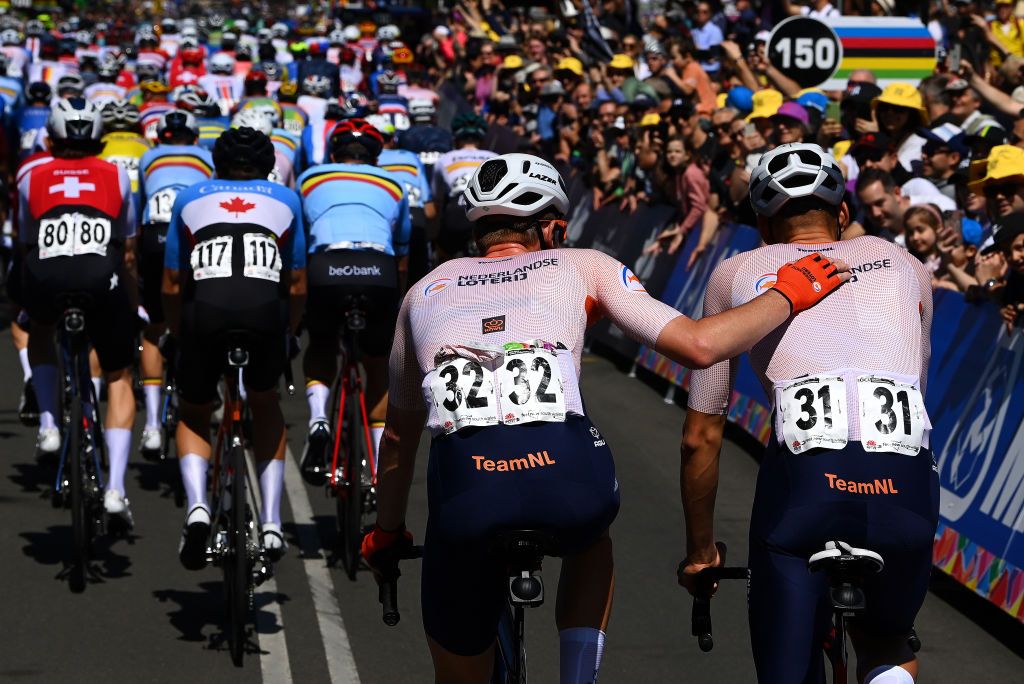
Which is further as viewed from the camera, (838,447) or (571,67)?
(571,67)

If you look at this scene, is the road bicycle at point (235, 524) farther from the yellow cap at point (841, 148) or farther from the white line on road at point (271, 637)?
the yellow cap at point (841, 148)

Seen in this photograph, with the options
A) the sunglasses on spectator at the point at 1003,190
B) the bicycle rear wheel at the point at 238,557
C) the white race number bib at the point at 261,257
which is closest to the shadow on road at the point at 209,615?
the bicycle rear wheel at the point at 238,557

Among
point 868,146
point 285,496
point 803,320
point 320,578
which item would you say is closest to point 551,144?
point 868,146

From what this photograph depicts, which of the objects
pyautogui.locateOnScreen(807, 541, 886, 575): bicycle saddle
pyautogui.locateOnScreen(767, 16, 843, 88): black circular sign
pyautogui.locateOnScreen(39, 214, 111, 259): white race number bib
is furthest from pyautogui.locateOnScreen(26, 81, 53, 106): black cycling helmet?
pyautogui.locateOnScreen(807, 541, 886, 575): bicycle saddle

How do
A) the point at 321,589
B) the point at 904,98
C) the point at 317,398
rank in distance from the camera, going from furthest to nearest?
1. the point at 904,98
2. the point at 317,398
3. the point at 321,589

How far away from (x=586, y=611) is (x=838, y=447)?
33.6 inches

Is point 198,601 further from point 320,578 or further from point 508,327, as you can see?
point 508,327

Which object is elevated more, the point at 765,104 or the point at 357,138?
the point at 357,138

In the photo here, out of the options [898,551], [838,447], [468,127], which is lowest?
[468,127]

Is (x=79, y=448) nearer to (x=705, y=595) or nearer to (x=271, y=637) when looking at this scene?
(x=271, y=637)

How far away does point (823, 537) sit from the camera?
15.6 ft

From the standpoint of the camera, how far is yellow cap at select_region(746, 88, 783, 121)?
1399cm

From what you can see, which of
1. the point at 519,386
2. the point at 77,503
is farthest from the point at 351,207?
the point at 519,386

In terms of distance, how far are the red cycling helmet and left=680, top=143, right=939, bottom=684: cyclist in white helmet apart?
192 inches
